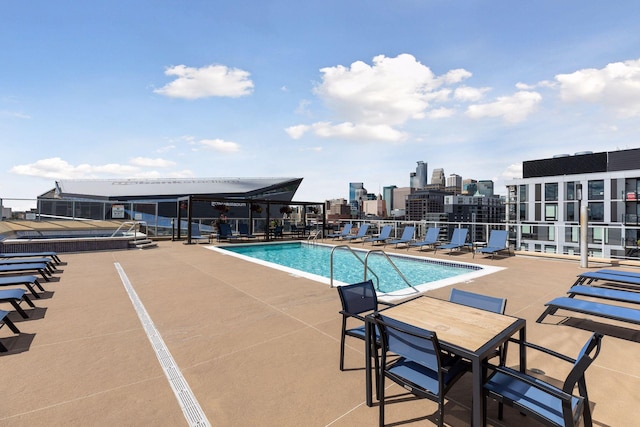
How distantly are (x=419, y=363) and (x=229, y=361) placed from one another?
6.12 ft

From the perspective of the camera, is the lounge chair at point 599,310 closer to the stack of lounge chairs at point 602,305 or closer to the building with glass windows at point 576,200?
the stack of lounge chairs at point 602,305

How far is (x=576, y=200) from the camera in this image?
43969 mm

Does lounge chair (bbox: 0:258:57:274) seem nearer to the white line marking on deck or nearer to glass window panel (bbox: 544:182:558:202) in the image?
the white line marking on deck

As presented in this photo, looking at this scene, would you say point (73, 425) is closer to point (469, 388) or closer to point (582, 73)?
point (469, 388)

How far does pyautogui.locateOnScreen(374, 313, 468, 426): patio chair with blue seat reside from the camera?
1646mm

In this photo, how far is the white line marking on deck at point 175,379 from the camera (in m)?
2.03

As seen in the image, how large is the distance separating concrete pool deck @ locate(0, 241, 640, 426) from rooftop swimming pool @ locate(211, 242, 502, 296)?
34.4 inches

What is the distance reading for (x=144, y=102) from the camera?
13.3 meters

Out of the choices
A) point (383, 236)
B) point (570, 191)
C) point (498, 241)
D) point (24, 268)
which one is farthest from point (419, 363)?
point (570, 191)

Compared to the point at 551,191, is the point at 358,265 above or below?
below

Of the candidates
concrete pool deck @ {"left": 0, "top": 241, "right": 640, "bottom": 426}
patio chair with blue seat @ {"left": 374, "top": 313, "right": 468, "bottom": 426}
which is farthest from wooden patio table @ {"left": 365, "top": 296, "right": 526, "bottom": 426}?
concrete pool deck @ {"left": 0, "top": 241, "right": 640, "bottom": 426}

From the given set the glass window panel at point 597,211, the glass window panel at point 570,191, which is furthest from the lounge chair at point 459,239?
the glass window panel at point 570,191

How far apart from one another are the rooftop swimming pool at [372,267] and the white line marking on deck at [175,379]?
3.11 m

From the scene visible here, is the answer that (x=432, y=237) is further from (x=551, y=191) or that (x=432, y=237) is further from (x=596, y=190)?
(x=551, y=191)
